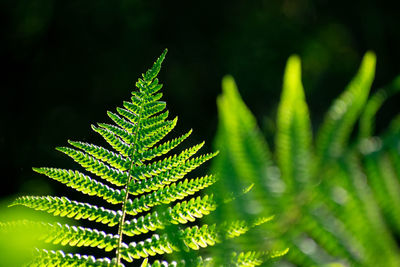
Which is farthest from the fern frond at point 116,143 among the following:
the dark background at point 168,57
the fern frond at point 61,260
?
the dark background at point 168,57

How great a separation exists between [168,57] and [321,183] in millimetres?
2103

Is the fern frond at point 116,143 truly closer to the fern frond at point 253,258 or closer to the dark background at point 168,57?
the fern frond at point 253,258

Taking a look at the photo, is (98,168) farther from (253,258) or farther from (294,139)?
(294,139)

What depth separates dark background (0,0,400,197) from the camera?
2.03 m

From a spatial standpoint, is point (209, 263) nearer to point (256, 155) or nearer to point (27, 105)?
point (256, 155)

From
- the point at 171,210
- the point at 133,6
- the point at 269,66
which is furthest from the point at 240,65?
the point at 171,210

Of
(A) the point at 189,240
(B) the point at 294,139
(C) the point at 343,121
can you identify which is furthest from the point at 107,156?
(C) the point at 343,121

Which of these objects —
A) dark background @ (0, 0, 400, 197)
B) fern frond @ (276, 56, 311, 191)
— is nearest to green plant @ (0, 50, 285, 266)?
fern frond @ (276, 56, 311, 191)

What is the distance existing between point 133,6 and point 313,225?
219 cm

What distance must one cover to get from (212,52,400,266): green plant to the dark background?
86 cm

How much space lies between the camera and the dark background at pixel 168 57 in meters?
2.03

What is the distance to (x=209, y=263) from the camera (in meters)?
0.45

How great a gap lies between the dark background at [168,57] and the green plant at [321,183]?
857 mm

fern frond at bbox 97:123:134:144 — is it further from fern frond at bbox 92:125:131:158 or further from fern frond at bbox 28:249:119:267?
fern frond at bbox 28:249:119:267
